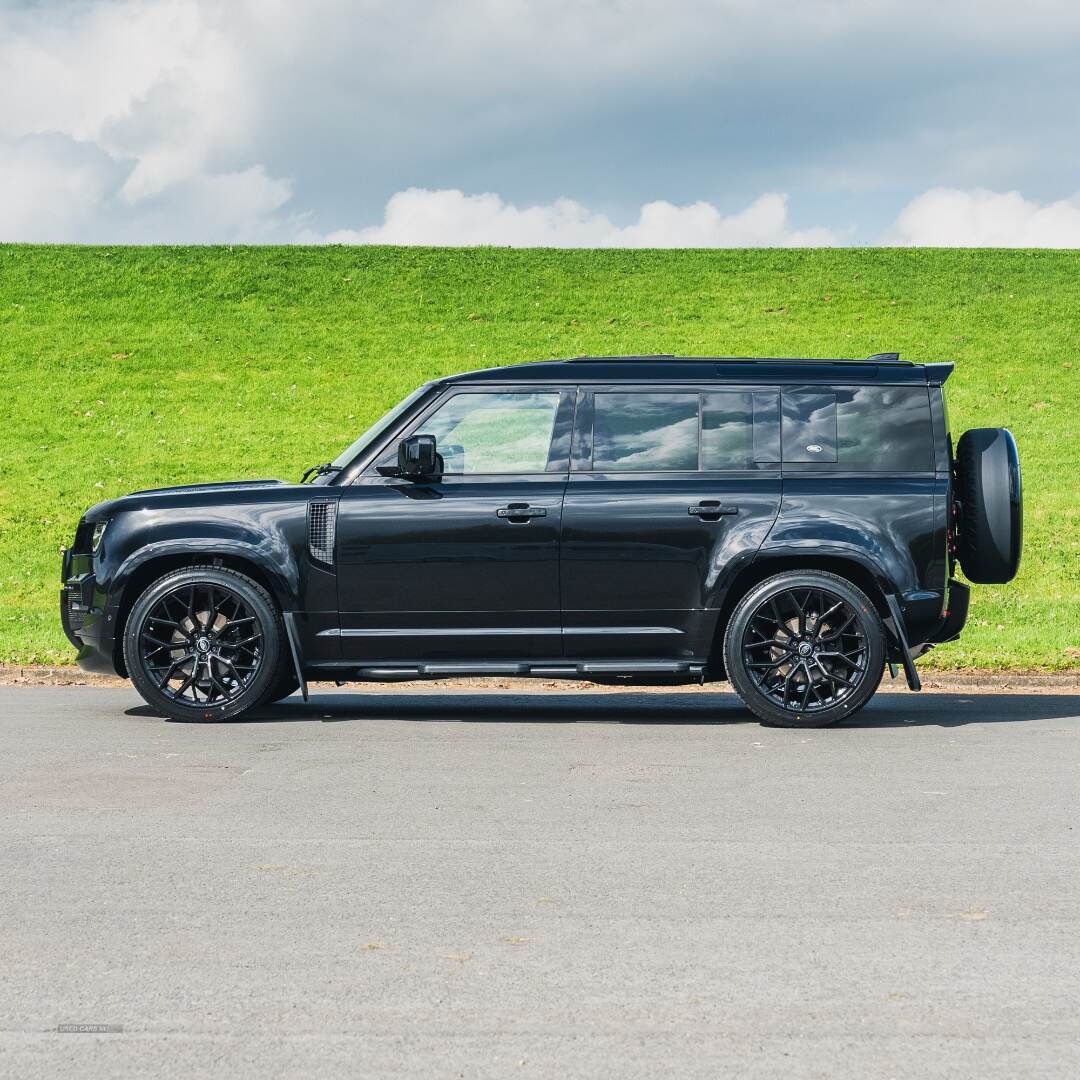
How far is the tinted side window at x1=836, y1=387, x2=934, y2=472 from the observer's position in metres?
9.20

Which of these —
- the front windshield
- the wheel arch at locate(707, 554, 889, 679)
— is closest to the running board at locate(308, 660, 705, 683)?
the wheel arch at locate(707, 554, 889, 679)

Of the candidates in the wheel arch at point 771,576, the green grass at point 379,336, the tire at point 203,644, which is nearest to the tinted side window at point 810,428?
the wheel arch at point 771,576

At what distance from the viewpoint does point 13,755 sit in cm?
810

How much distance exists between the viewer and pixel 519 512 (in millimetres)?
9094

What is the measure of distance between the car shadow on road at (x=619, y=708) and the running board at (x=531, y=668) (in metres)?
0.50

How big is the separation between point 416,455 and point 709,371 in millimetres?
1866

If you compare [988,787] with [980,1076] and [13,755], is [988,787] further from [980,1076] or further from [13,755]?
[13,755]

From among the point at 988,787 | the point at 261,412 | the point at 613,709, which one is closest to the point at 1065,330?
the point at 261,412

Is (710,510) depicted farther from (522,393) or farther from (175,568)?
(175,568)

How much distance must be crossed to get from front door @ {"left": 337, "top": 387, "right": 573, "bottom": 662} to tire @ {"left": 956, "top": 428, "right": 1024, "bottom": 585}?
2.47 meters

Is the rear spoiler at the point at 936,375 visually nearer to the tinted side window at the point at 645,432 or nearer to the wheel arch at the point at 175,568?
the tinted side window at the point at 645,432

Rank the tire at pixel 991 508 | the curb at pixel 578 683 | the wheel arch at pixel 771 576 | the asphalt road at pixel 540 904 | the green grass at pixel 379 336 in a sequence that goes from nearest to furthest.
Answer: the asphalt road at pixel 540 904
the wheel arch at pixel 771 576
the tire at pixel 991 508
the curb at pixel 578 683
the green grass at pixel 379 336

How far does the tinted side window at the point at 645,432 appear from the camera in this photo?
927 centimetres

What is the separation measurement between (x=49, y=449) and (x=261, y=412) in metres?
3.87
